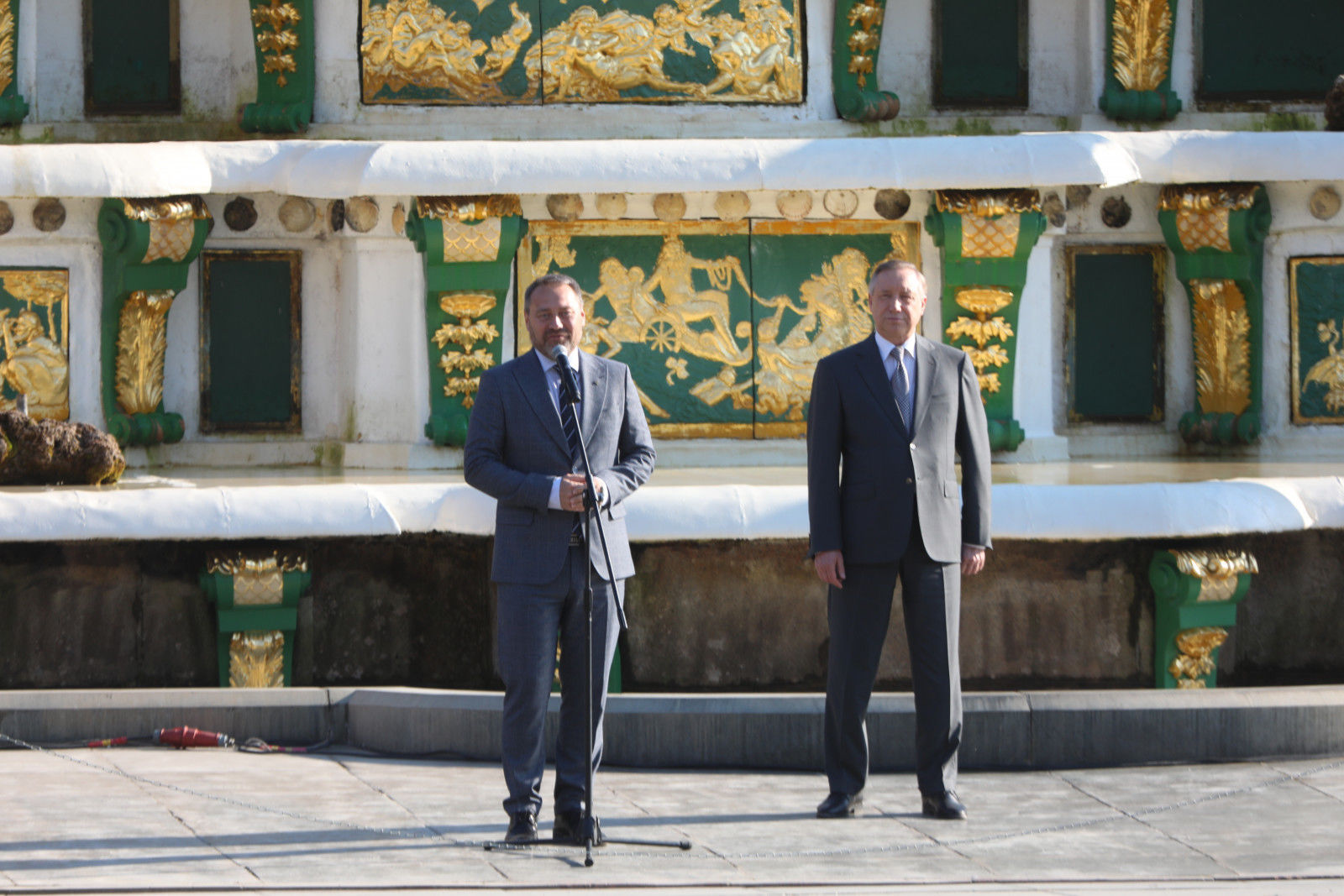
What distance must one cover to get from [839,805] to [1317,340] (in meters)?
5.88

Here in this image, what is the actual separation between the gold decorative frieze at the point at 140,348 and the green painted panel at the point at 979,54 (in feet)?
15.8

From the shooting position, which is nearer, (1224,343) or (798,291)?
(798,291)

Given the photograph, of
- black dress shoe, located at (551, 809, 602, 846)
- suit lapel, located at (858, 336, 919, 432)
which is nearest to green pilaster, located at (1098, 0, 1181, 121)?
suit lapel, located at (858, 336, 919, 432)

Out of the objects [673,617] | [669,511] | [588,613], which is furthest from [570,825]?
[673,617]

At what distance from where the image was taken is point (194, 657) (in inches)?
345

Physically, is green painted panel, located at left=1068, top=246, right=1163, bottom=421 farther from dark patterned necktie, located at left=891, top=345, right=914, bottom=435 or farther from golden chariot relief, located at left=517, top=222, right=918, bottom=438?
dark patterned necktie, located at left=891, top=345, right=914, bottom=435

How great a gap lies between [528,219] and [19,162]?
268 centimetres

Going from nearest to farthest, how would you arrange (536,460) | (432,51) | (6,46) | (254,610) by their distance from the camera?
(536,460), (254,610), (432,51), (6,46)

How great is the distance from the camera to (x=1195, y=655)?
8625 millimetres

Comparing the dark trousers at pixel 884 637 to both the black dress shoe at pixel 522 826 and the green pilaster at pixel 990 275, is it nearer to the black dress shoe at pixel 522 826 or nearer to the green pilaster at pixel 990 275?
the black dress shoe at pixel 522 826

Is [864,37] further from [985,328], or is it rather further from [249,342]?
[249,342]

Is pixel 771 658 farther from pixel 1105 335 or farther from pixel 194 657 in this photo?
pixel 1105 335

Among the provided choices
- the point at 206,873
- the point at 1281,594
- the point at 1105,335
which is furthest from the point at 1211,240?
the point at 206,873

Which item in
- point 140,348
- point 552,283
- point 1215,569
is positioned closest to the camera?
point 552,283
